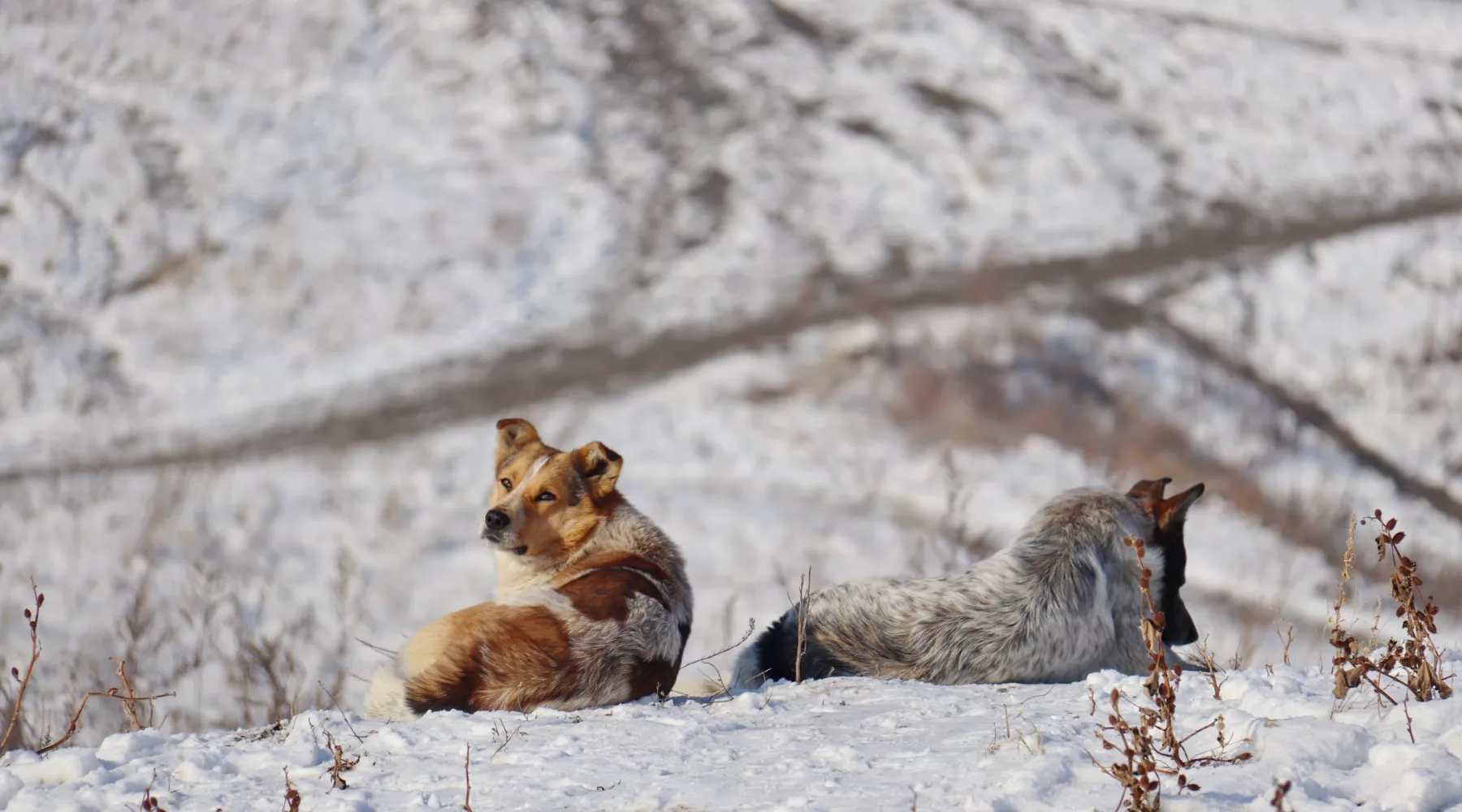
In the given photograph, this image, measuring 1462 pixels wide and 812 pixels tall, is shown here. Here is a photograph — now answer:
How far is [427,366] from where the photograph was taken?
1518cm

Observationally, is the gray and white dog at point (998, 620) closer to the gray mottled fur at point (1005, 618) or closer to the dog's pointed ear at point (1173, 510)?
the gray mottled fur at point (1005, 618)

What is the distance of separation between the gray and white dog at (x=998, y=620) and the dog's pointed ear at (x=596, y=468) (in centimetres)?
109

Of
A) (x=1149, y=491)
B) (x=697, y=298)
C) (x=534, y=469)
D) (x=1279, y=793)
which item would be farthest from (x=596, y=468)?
(x=697, y=298)

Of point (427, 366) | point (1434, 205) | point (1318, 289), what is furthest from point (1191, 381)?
point (427, 366)

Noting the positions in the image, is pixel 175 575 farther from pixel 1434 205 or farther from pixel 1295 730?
pixel 1434 205

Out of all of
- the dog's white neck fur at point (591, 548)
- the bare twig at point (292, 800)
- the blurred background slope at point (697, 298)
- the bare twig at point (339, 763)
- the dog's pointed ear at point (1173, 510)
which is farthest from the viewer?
the blurred background slope at point (697, 298)

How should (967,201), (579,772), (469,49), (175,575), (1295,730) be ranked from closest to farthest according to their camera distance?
(1295,730)
(579,772)
(175,575)
(967,201)
(469,49)

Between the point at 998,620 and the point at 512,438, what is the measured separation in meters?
2.74

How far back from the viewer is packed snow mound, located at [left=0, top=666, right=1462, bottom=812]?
12.0 feet

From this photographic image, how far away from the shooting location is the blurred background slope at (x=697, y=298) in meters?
12.4

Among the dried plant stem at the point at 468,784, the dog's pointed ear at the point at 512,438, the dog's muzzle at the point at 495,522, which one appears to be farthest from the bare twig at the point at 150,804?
the dog's pointed ear at the point at 512,438

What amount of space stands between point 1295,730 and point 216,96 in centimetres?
1894

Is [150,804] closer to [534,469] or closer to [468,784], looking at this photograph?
[468,784]

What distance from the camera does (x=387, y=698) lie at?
5113mm
